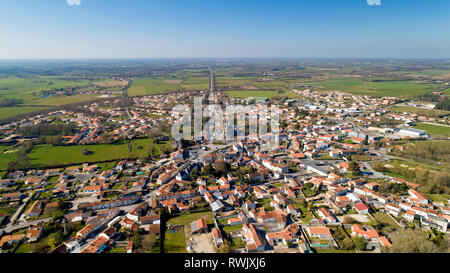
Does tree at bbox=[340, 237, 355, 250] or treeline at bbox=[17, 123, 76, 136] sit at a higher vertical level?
treeline at bbox=[17, 123, 76, 136]

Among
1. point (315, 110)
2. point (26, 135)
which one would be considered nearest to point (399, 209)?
point (315, 110)

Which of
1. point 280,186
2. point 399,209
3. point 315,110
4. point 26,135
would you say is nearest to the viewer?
point 399,209

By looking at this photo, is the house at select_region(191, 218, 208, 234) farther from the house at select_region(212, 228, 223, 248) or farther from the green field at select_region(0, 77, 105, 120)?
the green field at select_region(0, 77, 105, 120)

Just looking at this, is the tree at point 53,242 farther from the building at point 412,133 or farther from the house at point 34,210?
the building at point 412,133

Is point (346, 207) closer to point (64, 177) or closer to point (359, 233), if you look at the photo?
point (359, 233)

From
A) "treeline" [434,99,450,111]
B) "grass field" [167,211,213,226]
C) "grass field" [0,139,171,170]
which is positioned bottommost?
"grass field" [167,211,213,226]

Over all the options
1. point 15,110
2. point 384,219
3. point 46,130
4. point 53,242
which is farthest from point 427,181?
point 15,110

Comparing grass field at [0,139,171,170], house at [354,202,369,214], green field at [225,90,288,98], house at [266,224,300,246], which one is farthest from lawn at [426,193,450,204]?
green field at [225,90,288,98]
